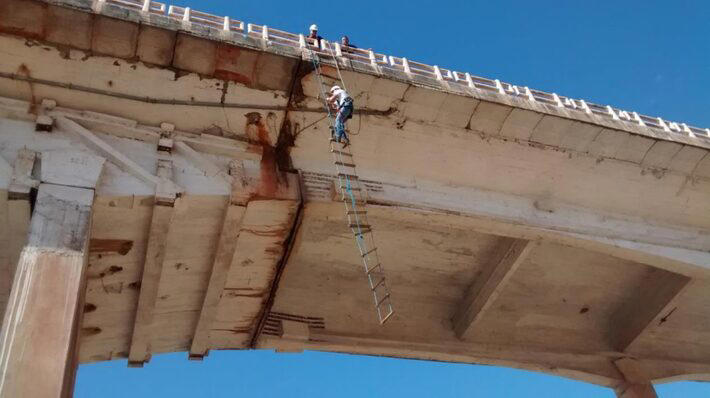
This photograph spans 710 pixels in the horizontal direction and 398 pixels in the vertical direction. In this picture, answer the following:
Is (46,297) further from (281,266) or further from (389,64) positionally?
(389,64)

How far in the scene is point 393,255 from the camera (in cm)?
1373

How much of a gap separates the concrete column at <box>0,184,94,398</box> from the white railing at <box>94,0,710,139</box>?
3.15 m

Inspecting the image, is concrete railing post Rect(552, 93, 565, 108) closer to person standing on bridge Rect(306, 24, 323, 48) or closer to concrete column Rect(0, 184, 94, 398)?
person standing on bridge Rect(306, 24, 323, 48)

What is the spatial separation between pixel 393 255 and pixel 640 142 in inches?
208

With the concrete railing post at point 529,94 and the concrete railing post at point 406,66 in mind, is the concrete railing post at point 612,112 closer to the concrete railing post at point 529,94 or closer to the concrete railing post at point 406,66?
the concrete railing post at point 529,94

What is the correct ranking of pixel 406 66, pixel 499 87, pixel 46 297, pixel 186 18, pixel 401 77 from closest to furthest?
pixel 46 297 < pixel 186 18 < pixel 401 77 < pixel 406 66 < pixel 499 87

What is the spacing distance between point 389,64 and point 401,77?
544 millimetres

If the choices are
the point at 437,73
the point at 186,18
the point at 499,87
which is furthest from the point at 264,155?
the point at 499,87

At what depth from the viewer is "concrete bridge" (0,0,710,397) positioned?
955 cm

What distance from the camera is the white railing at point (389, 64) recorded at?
10594 millimetres

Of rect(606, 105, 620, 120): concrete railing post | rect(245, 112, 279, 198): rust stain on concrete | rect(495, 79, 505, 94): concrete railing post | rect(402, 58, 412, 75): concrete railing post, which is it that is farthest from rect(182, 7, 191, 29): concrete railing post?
rect(606, 105, 620, 120): concrete railing post

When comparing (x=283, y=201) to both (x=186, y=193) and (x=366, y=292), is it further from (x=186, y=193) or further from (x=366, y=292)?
(x=366, y=292)

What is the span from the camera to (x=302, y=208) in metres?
10.9

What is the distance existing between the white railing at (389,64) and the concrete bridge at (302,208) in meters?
0.05
